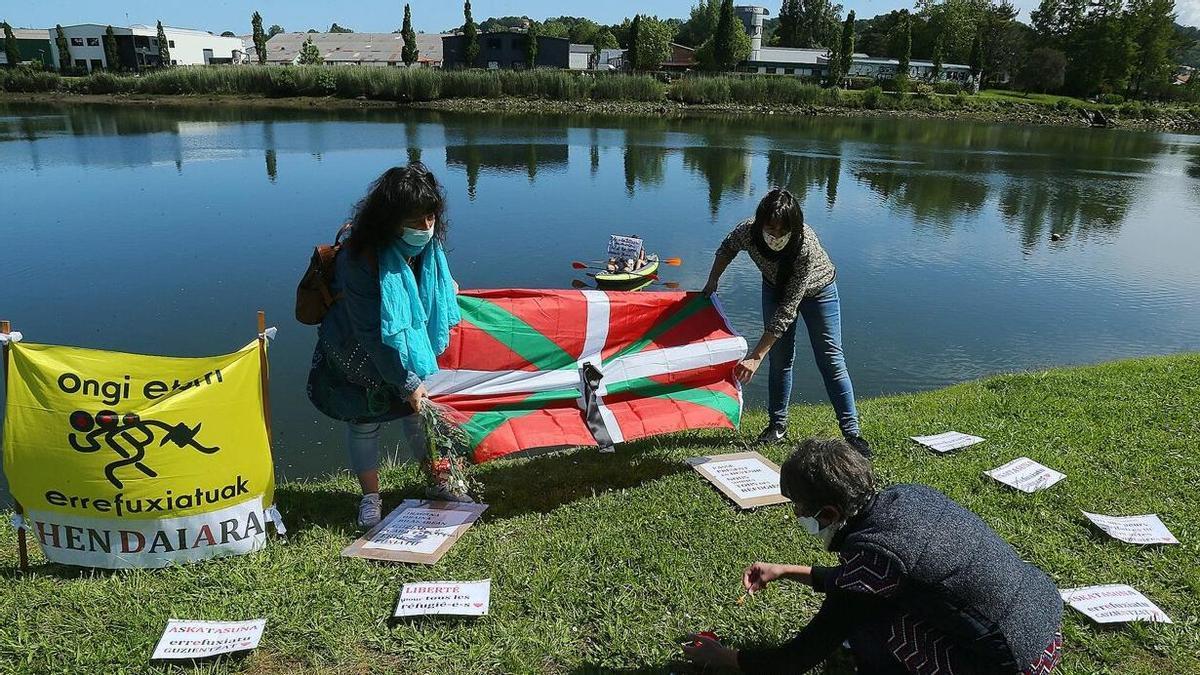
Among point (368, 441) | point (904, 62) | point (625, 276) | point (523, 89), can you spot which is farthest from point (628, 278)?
point (904, 62)

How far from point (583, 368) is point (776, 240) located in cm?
157

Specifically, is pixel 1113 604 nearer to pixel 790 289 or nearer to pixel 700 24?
pixel 790 289

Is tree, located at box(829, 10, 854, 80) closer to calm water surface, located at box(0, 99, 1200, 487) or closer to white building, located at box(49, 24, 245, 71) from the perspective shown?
calm water surface, located at box(0, 99, 1200, 487)

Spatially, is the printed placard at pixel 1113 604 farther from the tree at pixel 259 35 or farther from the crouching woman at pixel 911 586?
the tree at pixel 259 35

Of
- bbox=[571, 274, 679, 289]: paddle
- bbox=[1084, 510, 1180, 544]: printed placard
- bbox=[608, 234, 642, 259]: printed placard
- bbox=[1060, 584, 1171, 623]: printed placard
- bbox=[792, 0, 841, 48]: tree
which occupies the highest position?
bbox=[792, 0, 841, 48]: tree

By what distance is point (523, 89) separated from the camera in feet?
211

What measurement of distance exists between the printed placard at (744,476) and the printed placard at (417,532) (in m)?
1.53

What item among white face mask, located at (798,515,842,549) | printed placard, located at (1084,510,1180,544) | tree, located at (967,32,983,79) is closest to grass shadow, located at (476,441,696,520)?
white face mask, located at (798,515,842,549)

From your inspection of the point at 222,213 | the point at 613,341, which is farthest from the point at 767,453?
the point at 222,213

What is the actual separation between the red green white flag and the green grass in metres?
0.32

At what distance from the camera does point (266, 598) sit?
12.0 feet

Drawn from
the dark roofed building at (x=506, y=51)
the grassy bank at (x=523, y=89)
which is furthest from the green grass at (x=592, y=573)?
the dark roofed building at (x=506, y=51)

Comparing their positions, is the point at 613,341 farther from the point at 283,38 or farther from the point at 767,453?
the point at 283,38

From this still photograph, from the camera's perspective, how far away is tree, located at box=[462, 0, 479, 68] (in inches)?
3093
